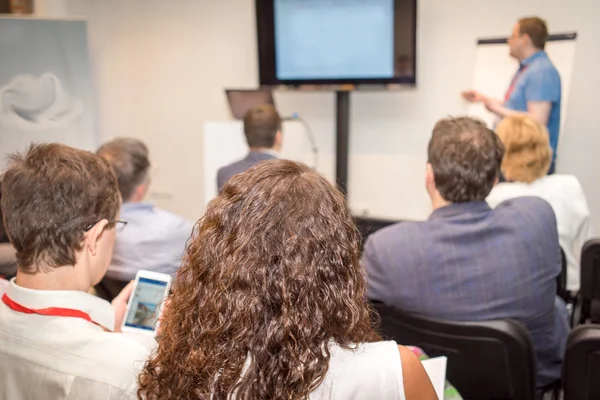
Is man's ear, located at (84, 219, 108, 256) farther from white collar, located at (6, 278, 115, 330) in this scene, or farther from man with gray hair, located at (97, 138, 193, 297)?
man with gray hair, located at (97, 138, 193, 297)

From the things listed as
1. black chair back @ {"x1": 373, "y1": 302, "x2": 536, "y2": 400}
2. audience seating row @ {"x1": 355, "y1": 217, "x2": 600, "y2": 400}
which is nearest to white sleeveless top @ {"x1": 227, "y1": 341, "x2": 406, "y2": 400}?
audience seating row @ {"x1": 355, "y1": 217, "x2": 600, "y2": 400}

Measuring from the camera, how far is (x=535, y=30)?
3.28 meters

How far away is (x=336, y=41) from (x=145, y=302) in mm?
2876

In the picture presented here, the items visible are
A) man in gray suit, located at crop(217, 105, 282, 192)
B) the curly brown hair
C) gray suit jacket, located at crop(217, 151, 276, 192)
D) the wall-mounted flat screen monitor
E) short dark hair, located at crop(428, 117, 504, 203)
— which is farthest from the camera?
Answer: the wall-mounted flat screen monitor

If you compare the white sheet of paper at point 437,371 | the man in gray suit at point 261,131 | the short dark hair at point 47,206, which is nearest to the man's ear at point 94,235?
the short dark hair at point 47,206

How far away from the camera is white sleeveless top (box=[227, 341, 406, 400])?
0.82 m

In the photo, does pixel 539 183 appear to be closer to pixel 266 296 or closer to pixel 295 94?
pixel 266 296

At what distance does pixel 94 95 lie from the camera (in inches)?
207

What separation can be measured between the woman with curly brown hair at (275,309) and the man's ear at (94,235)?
41 cm

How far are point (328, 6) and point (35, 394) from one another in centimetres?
A: 335

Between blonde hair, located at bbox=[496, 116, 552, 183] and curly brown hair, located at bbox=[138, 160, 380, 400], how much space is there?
1.73 m

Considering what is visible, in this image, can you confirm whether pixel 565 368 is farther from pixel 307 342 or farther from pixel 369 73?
pixel 369 73

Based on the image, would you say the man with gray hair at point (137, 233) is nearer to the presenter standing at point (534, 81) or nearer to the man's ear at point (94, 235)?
the man's ear at point (94, 235)

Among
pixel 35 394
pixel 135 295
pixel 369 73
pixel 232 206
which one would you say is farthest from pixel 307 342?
A: pixel 369 73
